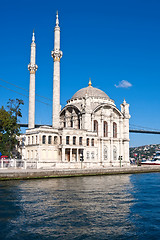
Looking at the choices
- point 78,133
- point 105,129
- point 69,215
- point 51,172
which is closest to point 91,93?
point 105,129

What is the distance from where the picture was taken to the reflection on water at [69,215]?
42.5 ft

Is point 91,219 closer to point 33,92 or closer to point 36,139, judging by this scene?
point 36,139

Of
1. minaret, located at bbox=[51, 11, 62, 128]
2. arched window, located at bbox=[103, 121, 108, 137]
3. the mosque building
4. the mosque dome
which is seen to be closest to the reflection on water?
the mosque building

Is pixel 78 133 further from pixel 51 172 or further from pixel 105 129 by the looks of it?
pixel 51 172

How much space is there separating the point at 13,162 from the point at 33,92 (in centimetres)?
1861

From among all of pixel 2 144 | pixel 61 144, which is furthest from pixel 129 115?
pixel 2 144

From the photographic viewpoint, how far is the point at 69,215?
16109 mm

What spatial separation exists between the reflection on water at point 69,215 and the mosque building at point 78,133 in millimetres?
25385

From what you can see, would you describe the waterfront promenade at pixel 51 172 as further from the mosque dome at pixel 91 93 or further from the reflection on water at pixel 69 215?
the mosque dome at pixel 91 93

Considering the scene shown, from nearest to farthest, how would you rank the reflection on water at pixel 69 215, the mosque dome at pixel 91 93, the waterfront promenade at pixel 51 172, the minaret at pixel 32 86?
the reflection on water at pixel 69 215, the waterfront promenade at pixel 51 172, the minaret at pixel 32 86, the mosque dome at pixel 91 93

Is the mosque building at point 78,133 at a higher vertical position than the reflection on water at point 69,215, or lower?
higher

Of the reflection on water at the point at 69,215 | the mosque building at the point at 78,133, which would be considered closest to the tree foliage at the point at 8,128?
the mosque building at the point at 78,133

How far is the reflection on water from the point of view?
13.0 meters

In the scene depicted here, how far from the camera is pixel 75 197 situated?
71.4 ft
